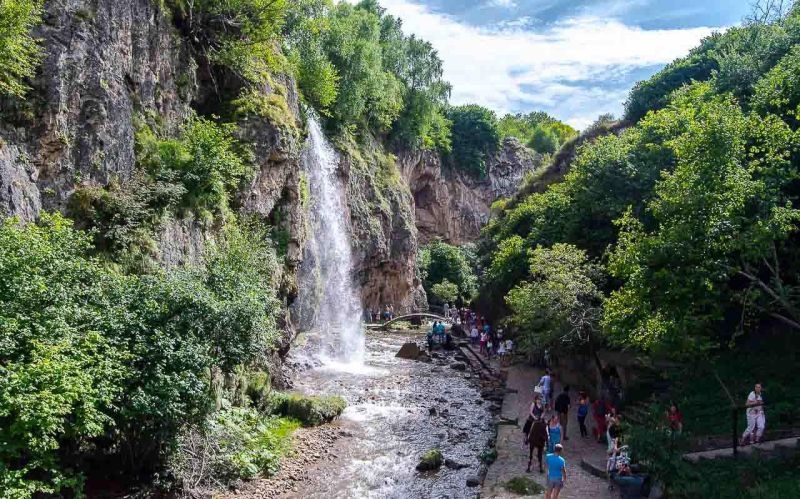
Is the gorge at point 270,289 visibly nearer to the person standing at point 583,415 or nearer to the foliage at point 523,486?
the foliage at point 523,486

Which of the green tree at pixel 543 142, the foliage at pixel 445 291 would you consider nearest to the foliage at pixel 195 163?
the foliage at pixel 445 291

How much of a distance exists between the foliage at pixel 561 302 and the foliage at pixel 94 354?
10.8 meters

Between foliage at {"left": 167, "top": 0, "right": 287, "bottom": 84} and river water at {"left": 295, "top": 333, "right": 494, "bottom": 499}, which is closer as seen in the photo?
river water at {"left": 295, "top": 333, "right": 494, "bottom": 499}

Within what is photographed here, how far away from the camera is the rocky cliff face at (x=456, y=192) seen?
65188mm

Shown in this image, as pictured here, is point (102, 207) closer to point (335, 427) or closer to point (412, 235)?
point (335, 427)

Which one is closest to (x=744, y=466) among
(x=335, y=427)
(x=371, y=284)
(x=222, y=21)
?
(x=335, y=427)

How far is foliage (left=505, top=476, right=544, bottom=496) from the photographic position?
40.6 ft

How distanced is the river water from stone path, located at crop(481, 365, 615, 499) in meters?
0.68

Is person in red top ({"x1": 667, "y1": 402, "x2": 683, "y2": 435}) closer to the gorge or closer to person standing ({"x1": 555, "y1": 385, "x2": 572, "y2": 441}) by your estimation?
the gorge

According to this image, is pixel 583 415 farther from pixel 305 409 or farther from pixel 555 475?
pixel 305 409

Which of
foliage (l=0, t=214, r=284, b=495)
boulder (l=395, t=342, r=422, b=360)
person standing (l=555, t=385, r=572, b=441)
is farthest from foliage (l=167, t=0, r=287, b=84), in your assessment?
boulder (l=395, t=342, r=422, b=360)

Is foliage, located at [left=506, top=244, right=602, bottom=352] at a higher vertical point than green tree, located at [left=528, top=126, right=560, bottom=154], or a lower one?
lower

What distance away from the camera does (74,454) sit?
10195mm

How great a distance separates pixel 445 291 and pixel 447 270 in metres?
4.83
